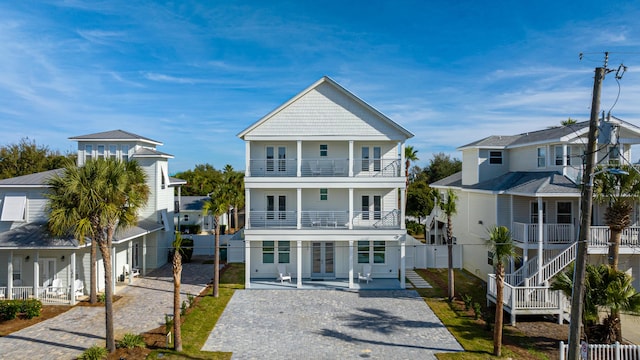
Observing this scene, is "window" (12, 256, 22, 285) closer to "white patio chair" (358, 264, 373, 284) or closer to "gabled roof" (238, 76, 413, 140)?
"gabled roof" (238, 76, 413, 140)

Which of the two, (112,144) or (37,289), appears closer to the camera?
(37,289)

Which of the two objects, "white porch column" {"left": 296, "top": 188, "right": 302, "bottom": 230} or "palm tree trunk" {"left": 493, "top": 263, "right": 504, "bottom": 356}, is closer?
"palm tree trunk" {"left": 493, "top": 263, "right": 504, "bottom": 356}

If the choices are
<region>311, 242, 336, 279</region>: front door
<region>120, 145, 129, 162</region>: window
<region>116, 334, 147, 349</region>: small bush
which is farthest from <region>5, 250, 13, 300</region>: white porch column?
Result: <region>311, 242, 336, 279</region>: front door

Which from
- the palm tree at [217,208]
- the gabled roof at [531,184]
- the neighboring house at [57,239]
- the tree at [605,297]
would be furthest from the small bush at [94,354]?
the gabled roof at [531,184]

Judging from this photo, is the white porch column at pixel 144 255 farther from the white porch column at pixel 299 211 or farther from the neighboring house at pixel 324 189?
the white porch column at pixel 299 211

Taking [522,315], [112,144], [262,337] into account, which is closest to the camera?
[262,337]

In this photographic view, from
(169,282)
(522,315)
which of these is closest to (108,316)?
(169,282)

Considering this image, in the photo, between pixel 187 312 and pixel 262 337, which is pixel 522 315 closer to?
pixel 262 337
